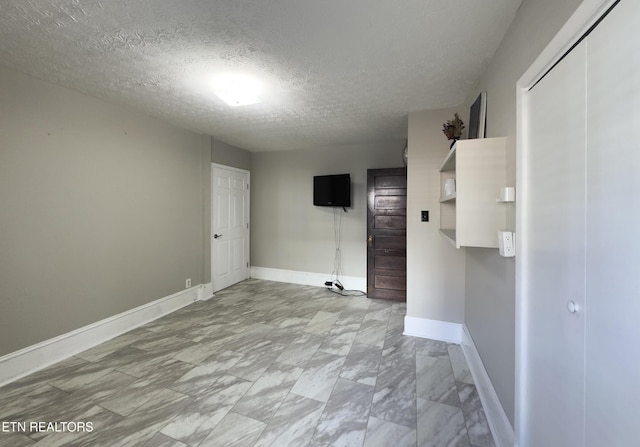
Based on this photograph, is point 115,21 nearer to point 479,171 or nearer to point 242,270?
point 479,171

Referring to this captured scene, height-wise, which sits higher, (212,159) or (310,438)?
(212,159)

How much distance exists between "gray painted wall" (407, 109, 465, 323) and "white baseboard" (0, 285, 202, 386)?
121 inches

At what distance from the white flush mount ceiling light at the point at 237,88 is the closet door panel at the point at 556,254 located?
1995 mm

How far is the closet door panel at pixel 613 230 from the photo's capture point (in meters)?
0.67

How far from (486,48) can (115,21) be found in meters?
2.34

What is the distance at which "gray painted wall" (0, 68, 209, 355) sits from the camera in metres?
1.98

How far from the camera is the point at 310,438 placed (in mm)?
1463

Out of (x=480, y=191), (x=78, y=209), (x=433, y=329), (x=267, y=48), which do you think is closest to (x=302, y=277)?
(x=433, y=329)

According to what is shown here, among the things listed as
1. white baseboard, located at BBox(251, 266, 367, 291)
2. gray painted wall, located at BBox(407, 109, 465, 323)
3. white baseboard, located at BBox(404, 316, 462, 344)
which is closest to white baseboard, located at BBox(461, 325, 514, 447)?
white baseboard, located at BBox(404, 316, 462, 344)

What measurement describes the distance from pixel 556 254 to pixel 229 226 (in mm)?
4243

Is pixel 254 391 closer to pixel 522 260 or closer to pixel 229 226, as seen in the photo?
pixel 522 260

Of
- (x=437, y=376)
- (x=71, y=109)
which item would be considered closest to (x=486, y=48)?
(x=437, y=376)

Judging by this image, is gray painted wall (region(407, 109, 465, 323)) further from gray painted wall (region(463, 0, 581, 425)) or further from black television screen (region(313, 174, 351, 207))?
black television screen (region(313, 174, 351, 207))

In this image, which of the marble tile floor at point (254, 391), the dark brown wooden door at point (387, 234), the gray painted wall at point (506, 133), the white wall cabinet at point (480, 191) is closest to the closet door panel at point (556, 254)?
the gray painted wall at point (506, 133)
